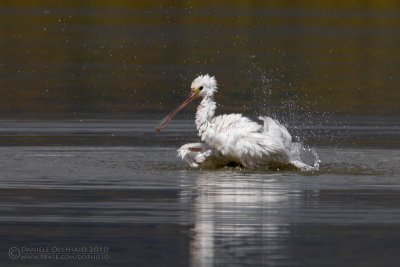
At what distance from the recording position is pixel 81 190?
56.2 feet

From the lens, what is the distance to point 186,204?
16.2 metres

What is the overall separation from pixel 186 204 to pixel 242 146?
9.59ft

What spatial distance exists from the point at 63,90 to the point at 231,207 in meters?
14.5

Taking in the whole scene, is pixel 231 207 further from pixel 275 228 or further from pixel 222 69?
pixel 222 69

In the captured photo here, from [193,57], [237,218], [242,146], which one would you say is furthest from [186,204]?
[193,57]

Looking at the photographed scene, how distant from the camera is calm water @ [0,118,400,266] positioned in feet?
44.4

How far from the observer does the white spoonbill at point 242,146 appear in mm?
18969

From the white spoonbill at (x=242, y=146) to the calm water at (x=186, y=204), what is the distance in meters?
0.16

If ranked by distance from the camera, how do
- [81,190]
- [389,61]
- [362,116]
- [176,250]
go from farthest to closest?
[389,61] → [362,116] → [81,190] → [176,250]

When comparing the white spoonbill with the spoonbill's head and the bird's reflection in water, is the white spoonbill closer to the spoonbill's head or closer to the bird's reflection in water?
the bird's reflection in water

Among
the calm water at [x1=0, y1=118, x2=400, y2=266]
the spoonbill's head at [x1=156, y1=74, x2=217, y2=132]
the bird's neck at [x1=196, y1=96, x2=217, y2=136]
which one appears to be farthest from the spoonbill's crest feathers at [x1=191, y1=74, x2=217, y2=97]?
Answer: the calm water at [x1=0, y1=118, x2=400, y2=266]

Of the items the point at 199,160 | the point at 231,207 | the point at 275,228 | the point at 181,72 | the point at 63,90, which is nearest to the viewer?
the point at 275,228

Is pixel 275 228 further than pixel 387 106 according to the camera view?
No

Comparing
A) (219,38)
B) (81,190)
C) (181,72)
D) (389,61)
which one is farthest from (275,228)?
(219,38)
